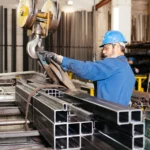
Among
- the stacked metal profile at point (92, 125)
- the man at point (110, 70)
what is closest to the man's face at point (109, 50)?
the man at point (110, 70)

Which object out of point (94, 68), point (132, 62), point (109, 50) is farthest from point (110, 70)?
point (132, 62)

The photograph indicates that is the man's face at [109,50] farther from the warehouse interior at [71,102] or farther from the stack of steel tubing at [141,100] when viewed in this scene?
the stack of steel tubing at [141,100]

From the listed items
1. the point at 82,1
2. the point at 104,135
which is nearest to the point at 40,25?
the point at 104,135

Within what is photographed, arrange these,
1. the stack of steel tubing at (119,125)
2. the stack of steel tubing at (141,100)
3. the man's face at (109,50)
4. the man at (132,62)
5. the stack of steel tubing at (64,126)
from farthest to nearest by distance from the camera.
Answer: the man at (132,62) < the stack of steel tubing at (141,100) < the man's face at (109,50) < the stack of steel tubing at (64,126) < the stack of steel tubing at (119,125)

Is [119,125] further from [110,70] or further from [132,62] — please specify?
[132,62]

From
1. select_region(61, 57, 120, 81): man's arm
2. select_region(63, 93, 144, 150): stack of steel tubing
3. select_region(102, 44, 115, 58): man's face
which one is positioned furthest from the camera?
select_region(102, 44, 115, 58): man's face

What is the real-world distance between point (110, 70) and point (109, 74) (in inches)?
1.6

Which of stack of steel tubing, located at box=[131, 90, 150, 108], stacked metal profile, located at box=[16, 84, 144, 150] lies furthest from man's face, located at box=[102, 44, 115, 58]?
stack of steel tubing, located at box=[131, 90, 150, 108]

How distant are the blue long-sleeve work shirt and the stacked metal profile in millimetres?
341

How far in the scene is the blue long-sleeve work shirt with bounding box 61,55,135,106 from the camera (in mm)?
2586

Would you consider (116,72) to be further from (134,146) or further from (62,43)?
(62,43)

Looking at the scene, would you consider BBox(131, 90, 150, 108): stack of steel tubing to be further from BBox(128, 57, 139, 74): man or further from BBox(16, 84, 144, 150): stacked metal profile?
BBox(128, 57, 139, 74): man

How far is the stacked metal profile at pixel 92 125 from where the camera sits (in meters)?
1.57

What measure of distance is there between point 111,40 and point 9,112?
5.59 ft
